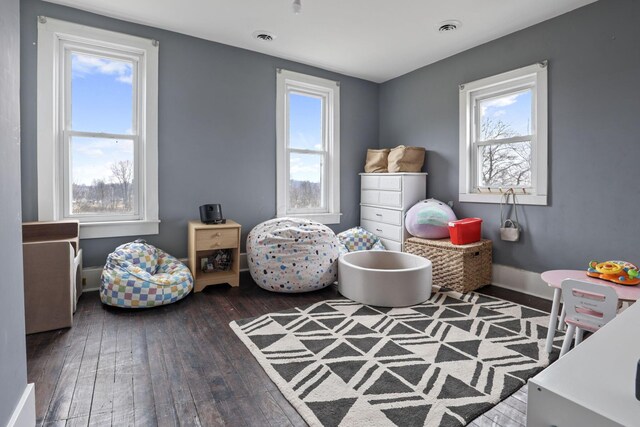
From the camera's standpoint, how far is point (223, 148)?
12.6ft

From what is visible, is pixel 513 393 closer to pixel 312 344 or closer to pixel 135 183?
pixel 312 344

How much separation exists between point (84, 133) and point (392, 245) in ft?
11.3

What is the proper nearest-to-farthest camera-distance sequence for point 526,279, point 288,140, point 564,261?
point 564,261, point 526,279, point 288,140

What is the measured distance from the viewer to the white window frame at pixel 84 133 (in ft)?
9.80

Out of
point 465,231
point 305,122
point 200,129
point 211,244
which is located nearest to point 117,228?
point 211,244

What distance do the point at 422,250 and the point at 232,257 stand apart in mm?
2039

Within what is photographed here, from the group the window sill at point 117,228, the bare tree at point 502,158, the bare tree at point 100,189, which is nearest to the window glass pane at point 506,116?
the bare tree at point 502,158

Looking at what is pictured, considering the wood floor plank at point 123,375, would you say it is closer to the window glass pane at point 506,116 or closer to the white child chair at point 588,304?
the white child chair at point 588,304

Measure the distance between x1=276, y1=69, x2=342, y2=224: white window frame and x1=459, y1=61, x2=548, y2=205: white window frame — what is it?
1572 mm

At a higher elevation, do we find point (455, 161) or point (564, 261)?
point (455, 161)

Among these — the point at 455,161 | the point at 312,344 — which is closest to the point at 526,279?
the point at 455,161

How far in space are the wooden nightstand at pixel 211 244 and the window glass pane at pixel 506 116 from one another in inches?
112

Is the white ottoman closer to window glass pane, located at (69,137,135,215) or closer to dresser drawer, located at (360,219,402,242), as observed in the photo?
dresser drawer, located at (360,219,402,242)

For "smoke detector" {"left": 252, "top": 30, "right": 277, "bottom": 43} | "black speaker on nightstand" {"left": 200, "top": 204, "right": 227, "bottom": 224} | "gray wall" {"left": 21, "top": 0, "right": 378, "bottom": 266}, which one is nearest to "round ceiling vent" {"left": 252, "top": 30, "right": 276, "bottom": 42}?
"smoke detector" {"left": 252, "top": 30, "right": 277, "bottom": 43}
